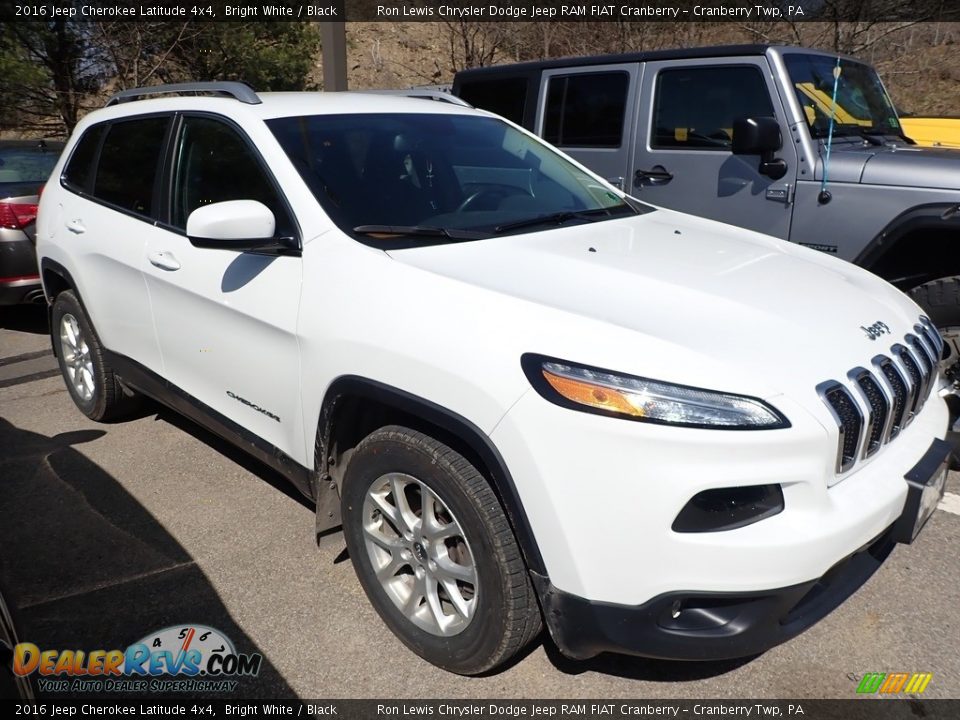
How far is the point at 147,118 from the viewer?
3.68 m

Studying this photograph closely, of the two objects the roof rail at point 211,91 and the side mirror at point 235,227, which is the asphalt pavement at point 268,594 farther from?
the roof rail at point 211,91

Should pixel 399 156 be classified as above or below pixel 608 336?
above

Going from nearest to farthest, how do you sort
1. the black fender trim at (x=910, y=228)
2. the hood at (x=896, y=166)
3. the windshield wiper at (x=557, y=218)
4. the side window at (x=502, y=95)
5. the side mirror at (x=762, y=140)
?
the windshield wiper at (x=557, y=218)
the black fender trim at (x=910, y=228)
the hood at (x=896, y=166)
the side mirror at (x=762, y=140)
the side window at (x=502, y=95)

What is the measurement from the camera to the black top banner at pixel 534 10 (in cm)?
973

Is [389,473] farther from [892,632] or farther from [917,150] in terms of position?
[917,150]

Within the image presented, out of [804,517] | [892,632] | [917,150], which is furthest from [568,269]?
[917,150]

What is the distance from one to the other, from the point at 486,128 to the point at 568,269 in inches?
53.9

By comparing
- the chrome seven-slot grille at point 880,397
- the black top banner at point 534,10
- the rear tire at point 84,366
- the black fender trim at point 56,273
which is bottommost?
the rear tire at point 84,366

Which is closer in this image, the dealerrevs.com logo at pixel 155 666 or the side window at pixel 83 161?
the dealerrevs.com logo at pixel 155 666

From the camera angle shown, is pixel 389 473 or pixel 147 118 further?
pixel 147 118

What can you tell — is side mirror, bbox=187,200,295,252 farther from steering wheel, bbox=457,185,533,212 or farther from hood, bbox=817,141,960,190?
hood, bbox=817,141,960,190

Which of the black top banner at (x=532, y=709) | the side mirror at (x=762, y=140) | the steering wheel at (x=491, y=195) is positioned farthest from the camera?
the side mirror at (x=762, y=140)

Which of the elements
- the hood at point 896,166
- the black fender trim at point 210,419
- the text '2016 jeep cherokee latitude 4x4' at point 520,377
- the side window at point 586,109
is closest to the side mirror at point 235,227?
the text '2016 jeep cherokee latitude 4x4' at point 520,377

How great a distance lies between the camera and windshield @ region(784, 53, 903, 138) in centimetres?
459
